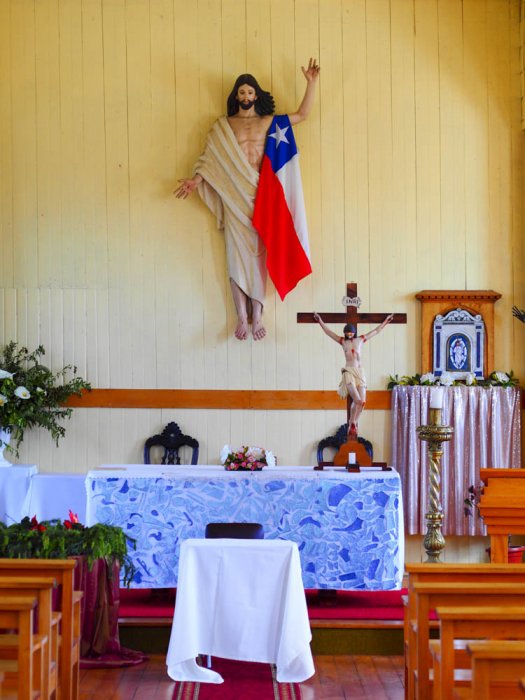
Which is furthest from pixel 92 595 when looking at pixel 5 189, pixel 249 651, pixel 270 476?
pixel 5 189

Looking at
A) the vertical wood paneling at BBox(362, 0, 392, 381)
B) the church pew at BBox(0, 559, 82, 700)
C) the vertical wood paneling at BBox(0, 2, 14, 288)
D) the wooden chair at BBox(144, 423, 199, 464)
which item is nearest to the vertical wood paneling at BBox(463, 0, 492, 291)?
the vertical wood paneling at BBox(362, 0, 392, 381)

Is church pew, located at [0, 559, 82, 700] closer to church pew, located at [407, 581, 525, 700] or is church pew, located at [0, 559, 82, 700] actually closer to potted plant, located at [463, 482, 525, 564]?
church pew, located at [407, 581, 525, 700]

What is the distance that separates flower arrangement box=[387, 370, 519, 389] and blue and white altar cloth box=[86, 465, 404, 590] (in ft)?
6.01

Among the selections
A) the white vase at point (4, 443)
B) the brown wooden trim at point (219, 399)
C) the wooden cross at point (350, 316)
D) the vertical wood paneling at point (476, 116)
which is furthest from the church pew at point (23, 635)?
the vertical wood paneling at point (476, 116)

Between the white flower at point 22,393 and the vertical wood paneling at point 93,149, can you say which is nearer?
the white flower at point 22,393

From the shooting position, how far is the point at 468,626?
330 cm

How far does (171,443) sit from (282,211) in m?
2.13

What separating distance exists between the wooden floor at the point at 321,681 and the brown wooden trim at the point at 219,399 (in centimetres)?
272

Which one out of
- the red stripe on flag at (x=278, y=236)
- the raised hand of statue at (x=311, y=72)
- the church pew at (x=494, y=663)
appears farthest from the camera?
the red stripe on flag at (x=278, y=236)

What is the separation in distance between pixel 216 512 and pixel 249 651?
1305mm

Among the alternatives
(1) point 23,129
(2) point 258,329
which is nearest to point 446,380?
(2) point 258,329

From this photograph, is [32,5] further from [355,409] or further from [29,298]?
[355,409]

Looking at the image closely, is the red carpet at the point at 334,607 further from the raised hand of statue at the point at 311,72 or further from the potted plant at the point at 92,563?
the raised hand of statue at the point at 311,72

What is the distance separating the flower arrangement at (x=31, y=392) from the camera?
286 inches
